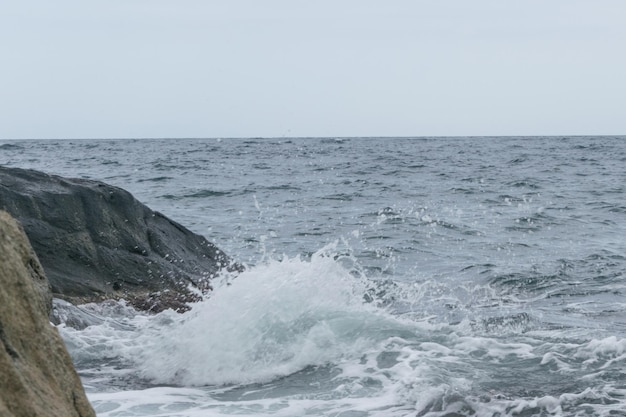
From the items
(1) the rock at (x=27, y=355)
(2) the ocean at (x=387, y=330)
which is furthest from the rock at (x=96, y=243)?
(1) the rock at (x=27, y=355)

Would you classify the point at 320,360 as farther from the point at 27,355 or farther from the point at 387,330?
the point at 27,355

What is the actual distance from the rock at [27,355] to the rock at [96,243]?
206 inches

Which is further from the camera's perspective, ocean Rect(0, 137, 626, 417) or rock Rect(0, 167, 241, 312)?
rock Rect(0, 167, 241, 312)

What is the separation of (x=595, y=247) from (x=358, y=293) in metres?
6.42

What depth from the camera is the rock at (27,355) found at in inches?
92.8

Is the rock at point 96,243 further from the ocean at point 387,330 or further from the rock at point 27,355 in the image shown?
the rock at point 27,355

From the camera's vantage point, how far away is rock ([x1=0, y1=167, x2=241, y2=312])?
8.08 m

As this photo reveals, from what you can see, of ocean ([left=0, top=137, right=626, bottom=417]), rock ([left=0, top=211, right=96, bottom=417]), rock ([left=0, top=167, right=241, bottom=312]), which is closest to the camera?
rock ([left=0, top=211, right=96, bottom=417])

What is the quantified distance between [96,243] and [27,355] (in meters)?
6.08

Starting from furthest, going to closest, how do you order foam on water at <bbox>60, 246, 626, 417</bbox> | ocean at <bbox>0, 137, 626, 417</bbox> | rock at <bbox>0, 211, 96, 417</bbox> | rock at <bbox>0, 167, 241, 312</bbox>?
1. rock at <bbox>0, 167, 241, 312</bbox>
2. ocean at <bbox>0, 137, 626, 417</bbox>
3. foam on water at <bbox>60, 246, 626, 417</bbox>
4. rock at <bbox>0, 211, 96, 417</bbox>

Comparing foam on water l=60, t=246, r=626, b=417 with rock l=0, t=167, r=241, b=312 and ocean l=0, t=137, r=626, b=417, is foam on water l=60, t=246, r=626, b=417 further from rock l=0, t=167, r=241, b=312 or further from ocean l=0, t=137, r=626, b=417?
rock l=0, t=167, r=241, b=312

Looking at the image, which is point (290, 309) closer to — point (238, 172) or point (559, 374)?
point (559, 374)

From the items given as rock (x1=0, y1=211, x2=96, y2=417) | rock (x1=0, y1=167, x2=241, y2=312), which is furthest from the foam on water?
rock (x1=0, y1=211, x2=96, y2=417)

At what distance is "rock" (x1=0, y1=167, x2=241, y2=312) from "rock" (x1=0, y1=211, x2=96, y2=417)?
5.24m
